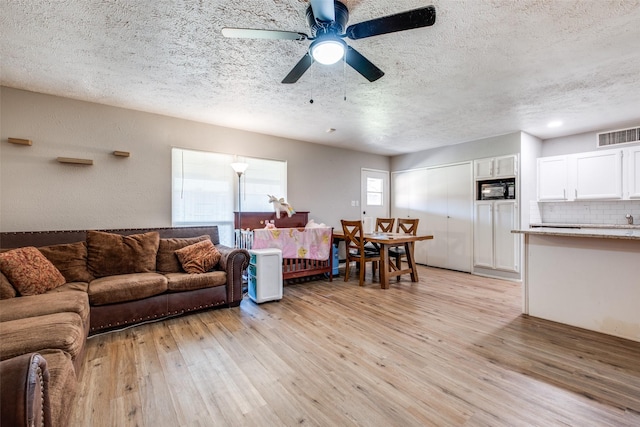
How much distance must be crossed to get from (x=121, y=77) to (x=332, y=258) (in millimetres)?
3580

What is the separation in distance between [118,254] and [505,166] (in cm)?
567

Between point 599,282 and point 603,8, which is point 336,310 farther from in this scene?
point 603,8

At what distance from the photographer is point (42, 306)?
2.00 meters

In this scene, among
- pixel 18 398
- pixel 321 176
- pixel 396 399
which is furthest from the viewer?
pixel 321 176

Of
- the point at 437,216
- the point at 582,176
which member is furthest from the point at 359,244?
the point at 582,176

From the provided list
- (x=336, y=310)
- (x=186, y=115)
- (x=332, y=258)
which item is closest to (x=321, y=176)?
(x=332, y=258)

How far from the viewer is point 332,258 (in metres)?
4.68

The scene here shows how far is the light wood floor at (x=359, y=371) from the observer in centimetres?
157

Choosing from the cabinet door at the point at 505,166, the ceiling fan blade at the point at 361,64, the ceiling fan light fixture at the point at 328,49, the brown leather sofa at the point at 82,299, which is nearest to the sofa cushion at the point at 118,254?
the brown leather sofa at the point at 82,299

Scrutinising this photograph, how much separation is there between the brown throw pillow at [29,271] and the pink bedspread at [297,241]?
205 centimetres

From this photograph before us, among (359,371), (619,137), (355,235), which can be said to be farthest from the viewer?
(355,235)

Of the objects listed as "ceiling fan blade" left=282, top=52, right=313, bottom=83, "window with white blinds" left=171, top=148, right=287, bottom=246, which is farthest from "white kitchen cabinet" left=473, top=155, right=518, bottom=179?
"ceiling fan blade" left=282, top=52, right=313, bottom=83

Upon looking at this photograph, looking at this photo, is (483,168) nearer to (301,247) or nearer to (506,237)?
(506,237)

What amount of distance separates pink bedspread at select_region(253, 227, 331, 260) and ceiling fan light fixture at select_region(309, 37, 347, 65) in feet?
8.54
